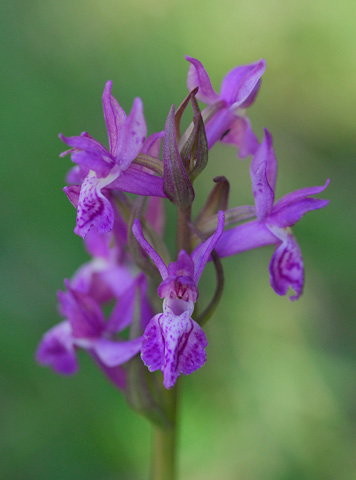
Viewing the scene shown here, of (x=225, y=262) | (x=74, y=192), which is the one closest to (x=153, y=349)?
(x=74, y=192)

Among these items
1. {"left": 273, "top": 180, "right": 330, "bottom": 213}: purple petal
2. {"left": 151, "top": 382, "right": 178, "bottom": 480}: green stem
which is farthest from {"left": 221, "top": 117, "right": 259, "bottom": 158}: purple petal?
{"left": 151, "top": 382, "right": 178, "bottom": 480}: green stem

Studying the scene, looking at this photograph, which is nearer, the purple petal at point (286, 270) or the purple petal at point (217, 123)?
the purple petal at point (286, 270)

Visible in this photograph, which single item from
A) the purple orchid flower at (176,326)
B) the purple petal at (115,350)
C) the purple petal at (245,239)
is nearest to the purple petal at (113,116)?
the purple orchid flower at (176,326)

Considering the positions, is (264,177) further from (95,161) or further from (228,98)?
(95,161)

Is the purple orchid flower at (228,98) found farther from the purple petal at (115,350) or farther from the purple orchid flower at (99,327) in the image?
the purple petal at (115,350)

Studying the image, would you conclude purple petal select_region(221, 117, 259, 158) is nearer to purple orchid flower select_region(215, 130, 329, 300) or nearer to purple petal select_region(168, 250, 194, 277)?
purple orchid flower select_region(215, 130, 329, 300)

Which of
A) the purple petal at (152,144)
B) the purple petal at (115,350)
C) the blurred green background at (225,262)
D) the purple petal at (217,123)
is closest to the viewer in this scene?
the purple petal at (152,144)
